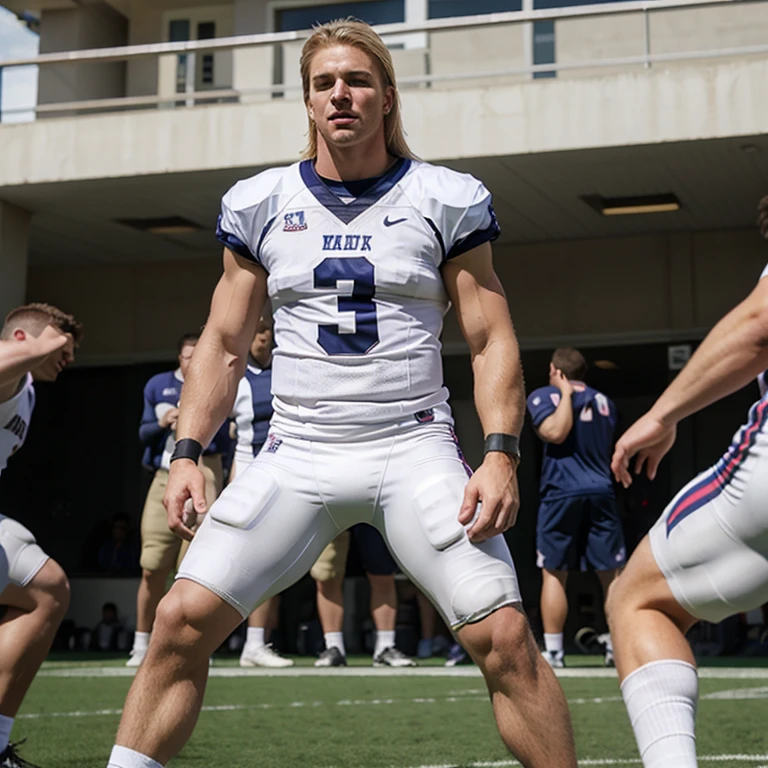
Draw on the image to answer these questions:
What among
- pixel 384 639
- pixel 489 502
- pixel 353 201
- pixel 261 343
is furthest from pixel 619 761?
pixel 384 639

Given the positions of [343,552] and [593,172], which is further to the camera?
[593,172]

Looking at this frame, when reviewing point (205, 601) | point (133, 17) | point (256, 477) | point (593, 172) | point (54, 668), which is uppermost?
point (133, 17)

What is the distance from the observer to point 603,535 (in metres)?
10.1

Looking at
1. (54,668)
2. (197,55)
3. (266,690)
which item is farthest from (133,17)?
(266,690)

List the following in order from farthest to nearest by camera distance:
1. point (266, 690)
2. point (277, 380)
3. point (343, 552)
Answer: point (343, 552) < point (266, 690) < point (277, 380)

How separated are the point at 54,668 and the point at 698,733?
21.3 ft

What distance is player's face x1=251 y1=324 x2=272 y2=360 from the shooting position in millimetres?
9820

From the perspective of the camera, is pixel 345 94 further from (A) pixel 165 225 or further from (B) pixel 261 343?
(A) pixel 165 225

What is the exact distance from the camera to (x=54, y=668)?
11328mm

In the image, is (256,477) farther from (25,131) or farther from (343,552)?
(25,131)

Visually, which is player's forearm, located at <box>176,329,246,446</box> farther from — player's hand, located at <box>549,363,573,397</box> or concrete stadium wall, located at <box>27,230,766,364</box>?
concrete stadium wall, located at <box>27,230,766,364</box>

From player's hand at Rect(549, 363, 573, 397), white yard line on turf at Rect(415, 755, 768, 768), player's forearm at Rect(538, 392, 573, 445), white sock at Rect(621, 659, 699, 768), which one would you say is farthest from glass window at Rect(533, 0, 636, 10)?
white sock at Rect(621, 659, 699, 768)

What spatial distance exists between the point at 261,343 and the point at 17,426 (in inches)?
168

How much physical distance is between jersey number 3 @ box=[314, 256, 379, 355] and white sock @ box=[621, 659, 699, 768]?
1.19 meters
